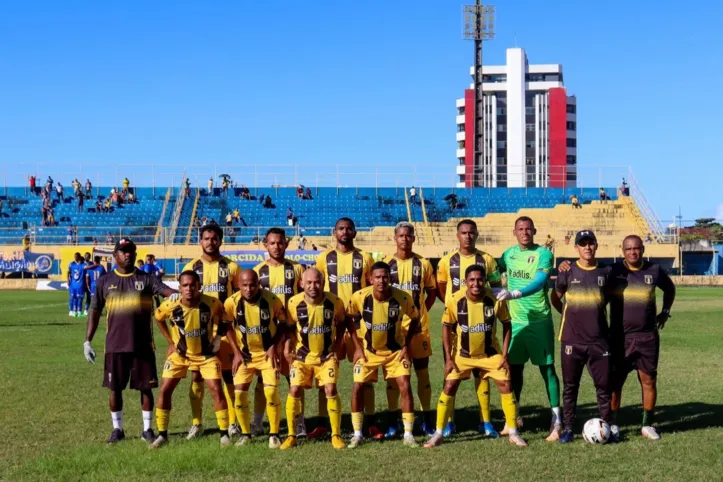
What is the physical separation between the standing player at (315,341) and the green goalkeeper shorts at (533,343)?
1866 mm

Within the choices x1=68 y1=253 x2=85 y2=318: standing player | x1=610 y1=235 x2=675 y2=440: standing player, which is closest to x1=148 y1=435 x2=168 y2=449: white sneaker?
x1=610 y1=235 x2=675 y2=440: standing player

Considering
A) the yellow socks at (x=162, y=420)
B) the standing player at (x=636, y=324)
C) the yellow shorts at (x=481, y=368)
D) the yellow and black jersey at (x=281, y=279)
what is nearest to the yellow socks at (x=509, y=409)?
the yellow shorts at (x=481, y=368)

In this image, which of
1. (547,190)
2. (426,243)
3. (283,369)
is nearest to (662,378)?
(283,369)

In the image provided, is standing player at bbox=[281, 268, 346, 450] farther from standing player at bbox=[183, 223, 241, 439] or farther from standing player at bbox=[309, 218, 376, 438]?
standing player at bbox=[183, 223, 241, 439]

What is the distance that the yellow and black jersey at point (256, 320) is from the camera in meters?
9.56

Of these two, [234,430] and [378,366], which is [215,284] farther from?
[378,366]

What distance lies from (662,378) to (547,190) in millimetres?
48991

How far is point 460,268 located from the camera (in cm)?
1025

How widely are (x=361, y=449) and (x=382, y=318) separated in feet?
4.32

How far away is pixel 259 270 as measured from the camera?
1023cm

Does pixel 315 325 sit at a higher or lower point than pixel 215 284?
lower

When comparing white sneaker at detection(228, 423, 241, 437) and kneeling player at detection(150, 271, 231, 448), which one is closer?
kneeling player at detection(150, 271, 231, 448)

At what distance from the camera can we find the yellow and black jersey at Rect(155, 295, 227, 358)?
952 centimetres

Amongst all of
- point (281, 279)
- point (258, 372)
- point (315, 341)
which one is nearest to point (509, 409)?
point (315, 341)
